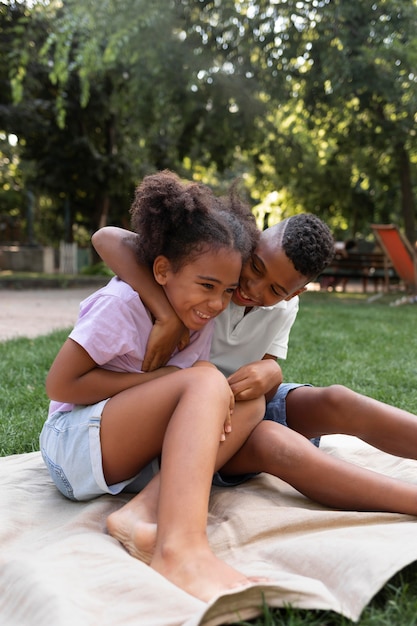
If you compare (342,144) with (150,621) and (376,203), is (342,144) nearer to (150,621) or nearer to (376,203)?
(376,203)

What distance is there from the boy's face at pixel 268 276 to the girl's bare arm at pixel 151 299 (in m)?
0.25

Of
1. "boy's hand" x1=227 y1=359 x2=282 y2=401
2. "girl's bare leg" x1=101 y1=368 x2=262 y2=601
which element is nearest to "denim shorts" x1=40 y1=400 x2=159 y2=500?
"girl's bare leg" x1=101 y1=368 x2=262 y2=601

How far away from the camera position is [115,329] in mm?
1875

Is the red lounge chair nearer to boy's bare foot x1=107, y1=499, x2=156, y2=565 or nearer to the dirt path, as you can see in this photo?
the dirt path

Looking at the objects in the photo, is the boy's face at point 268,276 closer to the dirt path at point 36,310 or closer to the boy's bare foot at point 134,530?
the boy's bare foot at point 134,530

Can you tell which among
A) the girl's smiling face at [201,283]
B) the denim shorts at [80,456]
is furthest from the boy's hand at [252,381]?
the denim shorts at [80,456]

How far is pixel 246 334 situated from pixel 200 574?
954mm

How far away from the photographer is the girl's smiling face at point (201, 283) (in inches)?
75.6

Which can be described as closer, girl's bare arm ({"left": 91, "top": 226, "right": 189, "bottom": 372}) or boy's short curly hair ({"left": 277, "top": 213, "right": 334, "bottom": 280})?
girl's bare arm ({"left": 91, "top": 226, "right": 189, "bottom": 372})

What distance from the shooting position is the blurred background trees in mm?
9477

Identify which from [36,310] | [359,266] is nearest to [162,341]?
[36,310]

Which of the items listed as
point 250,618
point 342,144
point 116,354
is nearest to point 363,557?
point 250,618

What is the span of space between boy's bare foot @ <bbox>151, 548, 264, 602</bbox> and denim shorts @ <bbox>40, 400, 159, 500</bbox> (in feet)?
1.33

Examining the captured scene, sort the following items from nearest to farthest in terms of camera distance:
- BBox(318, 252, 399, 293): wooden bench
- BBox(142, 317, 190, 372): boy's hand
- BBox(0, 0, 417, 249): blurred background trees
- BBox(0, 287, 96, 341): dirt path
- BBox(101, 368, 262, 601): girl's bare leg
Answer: BBox(101, 368, 262, 601): girl's bare leg
BBox(142, 317, 190, 372): boy's hand
BBox(0, 287, 96, 341): dirt path
BBox(0, 0, 417, 249): blurred background trees
BBox(318, 252, 399, 293): wooden bench
